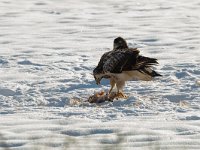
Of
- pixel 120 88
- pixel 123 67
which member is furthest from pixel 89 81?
pixel 123 67

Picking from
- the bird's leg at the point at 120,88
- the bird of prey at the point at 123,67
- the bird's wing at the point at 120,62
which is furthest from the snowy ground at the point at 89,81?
the bird's wing at the point at 120,62

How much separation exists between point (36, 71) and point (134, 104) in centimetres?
276

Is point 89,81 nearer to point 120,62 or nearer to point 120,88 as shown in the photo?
point 120,88

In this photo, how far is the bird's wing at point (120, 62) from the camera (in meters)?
7.91

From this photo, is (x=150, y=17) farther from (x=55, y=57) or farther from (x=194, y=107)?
(x=194, y=107)

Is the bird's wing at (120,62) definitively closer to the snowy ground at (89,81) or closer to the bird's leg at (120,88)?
the bird's leg at (120,88)

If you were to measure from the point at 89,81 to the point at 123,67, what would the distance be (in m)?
1.42

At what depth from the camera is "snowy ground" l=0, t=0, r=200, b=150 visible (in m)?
6.21

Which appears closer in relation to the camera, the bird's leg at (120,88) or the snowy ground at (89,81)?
the snowy ground at (89,81)

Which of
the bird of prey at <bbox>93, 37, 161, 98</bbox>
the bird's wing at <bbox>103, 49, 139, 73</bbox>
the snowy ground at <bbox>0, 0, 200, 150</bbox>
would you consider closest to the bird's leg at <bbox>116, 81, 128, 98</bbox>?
the bird of prey at <bbox>93, 37, 161, 98</bbox>

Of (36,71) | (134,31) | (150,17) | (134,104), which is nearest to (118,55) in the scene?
(134,104)

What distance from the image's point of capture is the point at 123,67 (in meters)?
Result: 7.93

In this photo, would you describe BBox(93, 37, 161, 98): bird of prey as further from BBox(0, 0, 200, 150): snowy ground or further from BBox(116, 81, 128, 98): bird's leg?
BBox(0, 0, 200, 150): snowy ground

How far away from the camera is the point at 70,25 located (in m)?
15.6
